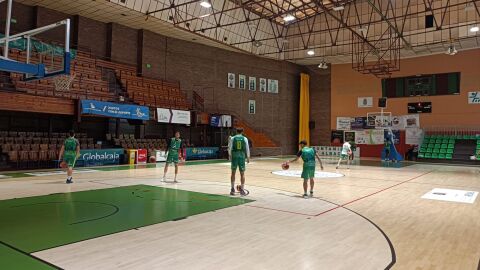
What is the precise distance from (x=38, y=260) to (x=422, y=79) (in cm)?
2953

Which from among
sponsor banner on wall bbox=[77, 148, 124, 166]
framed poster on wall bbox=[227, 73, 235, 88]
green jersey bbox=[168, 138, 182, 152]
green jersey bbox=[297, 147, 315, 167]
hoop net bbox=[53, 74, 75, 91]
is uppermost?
framed poster on wall bbox=[227, 73, 235, 88]

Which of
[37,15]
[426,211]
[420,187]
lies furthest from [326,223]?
[37,15]

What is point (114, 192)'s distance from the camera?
10.1 m

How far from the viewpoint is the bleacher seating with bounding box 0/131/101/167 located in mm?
15844

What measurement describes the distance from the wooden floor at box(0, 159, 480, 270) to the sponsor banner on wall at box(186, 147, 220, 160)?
1401 centimetres

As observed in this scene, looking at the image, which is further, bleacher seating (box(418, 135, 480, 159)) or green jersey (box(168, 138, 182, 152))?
bleacher seating (box(418, 135, 480, 159))

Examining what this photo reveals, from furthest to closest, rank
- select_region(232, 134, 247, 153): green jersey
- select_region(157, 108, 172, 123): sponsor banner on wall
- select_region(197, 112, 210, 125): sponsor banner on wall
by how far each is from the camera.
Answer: select_region(197, 112, 210, 125): sponsor banner on wall
select_region(157, 108, 172, 123): sponsor banner on wall
select_region(232, 134, 247, 153): green jersey

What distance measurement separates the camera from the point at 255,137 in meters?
29.2

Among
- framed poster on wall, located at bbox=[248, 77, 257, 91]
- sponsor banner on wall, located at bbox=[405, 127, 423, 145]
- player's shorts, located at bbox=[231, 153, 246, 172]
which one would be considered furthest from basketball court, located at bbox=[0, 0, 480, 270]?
framed poster on wall, located at bbox=[248, 77, 257, 91]

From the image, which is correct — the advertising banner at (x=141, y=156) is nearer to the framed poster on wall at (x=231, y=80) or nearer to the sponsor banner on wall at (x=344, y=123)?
the framed poster on wall at (x=231, y=80)

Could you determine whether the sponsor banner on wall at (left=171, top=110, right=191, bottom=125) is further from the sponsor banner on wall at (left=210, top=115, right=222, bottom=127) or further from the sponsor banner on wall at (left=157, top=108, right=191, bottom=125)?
the sponsor banner on wall at (left=210, top=115, right=222, bottom=127)

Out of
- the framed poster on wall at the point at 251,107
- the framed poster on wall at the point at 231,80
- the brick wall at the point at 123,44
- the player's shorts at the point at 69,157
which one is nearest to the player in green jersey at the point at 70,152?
the player's shorts at the point at 69,157

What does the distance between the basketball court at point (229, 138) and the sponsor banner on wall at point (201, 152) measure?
0.11m

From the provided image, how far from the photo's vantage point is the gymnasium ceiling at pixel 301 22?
65.0 feet
